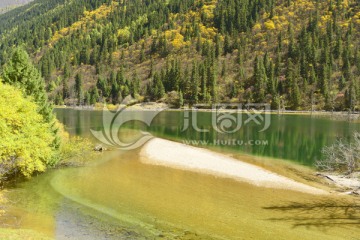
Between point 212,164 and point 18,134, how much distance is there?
23984mm

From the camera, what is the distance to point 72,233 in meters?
23.0

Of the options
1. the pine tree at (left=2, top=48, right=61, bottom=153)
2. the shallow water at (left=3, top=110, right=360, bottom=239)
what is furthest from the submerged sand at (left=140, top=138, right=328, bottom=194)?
the pine tree at (left=2, top=48, right=61, bottom=153)

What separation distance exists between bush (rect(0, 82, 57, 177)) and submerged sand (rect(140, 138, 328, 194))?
17466 millimetres

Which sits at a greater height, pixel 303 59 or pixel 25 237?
pixel 303 59

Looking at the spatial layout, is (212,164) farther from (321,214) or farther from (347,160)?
(321,214)

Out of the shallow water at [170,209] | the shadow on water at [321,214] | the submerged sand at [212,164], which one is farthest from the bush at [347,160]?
the shadow on water at [321,214]

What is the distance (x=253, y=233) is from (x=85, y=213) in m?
12.8

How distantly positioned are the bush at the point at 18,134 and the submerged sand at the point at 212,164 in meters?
17.5

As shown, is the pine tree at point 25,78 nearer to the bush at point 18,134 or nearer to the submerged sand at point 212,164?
the bush at point 18,134

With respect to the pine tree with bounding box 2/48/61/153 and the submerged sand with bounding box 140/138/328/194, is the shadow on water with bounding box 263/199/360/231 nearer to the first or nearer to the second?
the submerged sand with bounding box 140/138/328/194

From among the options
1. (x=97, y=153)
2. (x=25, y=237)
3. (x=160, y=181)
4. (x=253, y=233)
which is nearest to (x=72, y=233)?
(x=25, y=237)

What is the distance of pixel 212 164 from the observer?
1753 inches

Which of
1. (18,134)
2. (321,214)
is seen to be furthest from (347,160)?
(18,134)

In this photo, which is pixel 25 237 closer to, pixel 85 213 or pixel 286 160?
pixel 85 213
